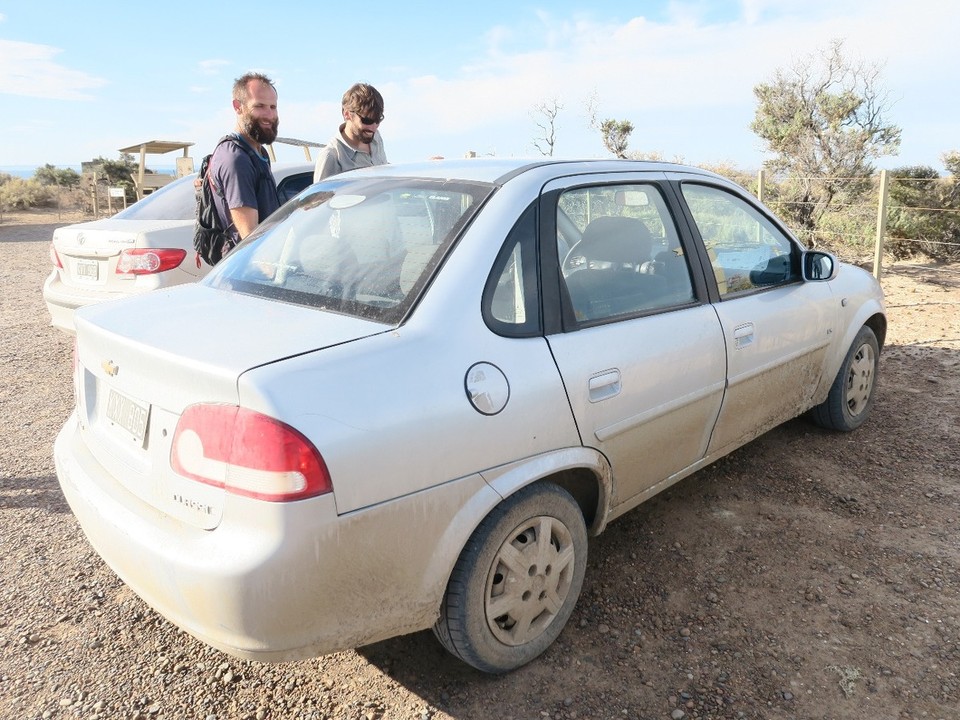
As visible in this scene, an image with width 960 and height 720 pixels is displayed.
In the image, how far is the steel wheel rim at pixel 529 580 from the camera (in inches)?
91.2

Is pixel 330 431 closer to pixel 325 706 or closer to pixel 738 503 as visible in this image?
pixel 325 706

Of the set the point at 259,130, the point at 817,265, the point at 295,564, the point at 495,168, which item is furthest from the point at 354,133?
the point at 295,564

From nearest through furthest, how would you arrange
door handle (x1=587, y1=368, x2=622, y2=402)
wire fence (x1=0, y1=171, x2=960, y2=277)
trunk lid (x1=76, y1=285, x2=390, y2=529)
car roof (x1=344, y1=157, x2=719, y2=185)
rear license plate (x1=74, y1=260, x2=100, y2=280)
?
1. trunk lid (x1=76, y1=285, x2=390, y2=529)
2. door handle (x1=587, y1=368, x2=622, y2=402)
3. car roof (x1=344, y1=157, x2=719, y2=185)
4. rear license plate (x1=74, y1=260, x2=100, y2=280)
5. wire fence (x1=0, y1=171, x2=960, y2=277)

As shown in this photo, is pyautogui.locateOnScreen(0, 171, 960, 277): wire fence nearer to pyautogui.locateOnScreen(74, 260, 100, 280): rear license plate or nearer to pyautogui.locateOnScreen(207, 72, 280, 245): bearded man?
pyautogui.locateOnScreen(207, 72, 280, 245): bearded man

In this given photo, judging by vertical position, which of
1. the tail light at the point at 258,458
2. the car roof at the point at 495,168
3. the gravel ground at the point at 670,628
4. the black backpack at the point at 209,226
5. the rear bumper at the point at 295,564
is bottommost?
the gravel ground at the point at 670,628

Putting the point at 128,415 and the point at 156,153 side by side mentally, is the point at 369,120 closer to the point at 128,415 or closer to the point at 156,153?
the point at 128,415

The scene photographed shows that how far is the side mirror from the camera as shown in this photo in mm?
3766

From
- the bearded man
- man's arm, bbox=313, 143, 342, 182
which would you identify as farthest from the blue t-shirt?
man's arm, bbox=313, 143, 342, 182

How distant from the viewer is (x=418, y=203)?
2.67m

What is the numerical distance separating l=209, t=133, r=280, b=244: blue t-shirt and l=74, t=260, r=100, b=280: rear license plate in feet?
5.93

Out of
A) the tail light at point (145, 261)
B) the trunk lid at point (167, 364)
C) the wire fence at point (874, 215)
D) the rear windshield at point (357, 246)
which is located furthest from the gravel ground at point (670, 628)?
the wire fence at point (874, 215)

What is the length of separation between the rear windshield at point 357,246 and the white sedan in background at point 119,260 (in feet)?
7.60

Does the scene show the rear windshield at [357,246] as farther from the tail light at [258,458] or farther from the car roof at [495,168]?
the tail light at [258,458]

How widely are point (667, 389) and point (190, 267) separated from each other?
3.65 metres
